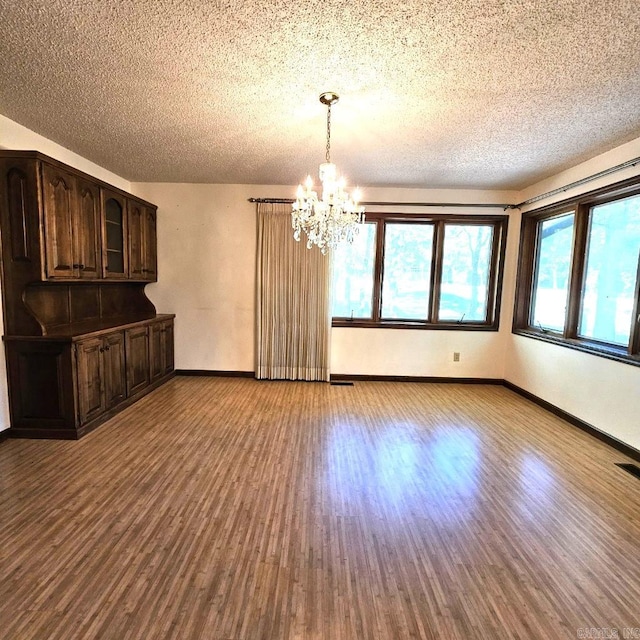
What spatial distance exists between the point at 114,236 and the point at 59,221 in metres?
0.92

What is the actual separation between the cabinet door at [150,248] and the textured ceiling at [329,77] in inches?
41.9

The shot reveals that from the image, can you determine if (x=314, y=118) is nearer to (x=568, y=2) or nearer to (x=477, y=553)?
(x=568, y=2)

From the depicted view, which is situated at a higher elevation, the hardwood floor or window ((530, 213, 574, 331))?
window ((530, 213, 574, 331))

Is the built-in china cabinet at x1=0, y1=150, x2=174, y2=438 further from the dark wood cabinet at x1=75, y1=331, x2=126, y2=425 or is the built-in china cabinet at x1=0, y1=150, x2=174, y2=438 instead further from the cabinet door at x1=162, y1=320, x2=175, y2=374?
the cabinet door at x1=162, y1=320, x2=175, y2=374

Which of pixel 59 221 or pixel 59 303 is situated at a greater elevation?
pixel 59 221

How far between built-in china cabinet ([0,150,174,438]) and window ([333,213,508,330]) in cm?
280

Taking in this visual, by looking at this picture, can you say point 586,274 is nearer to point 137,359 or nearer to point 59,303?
point 137,359

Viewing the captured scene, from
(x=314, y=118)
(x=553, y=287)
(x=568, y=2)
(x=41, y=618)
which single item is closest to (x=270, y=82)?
(x=314, y=118)

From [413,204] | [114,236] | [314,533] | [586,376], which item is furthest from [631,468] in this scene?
[114,236]

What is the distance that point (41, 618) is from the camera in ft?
4.60

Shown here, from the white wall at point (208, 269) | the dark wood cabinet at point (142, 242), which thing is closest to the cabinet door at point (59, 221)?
the dark wood cabinet at point (142, 242)

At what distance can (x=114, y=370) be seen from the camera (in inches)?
138

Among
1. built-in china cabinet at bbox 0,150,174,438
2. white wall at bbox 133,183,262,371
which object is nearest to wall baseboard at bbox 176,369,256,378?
white wall at bbox 133,183,262,371

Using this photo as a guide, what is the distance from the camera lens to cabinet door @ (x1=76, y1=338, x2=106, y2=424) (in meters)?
3.02
